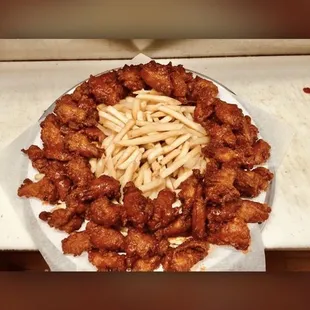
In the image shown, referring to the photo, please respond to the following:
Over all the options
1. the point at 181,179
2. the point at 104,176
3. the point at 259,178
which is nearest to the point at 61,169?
the point at 104,176

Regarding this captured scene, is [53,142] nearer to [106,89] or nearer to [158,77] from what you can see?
[106,89]

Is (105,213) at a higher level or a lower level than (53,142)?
lower

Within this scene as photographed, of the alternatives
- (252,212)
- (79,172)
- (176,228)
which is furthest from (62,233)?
(252,212)

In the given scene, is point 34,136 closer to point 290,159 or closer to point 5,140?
point 5,140

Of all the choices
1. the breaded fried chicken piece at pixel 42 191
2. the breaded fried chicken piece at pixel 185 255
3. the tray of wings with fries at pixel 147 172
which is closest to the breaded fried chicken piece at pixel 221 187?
the tray of wings with fries at pixel 147 172

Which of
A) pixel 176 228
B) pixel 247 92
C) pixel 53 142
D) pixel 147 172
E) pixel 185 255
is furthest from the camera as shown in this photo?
pixel 247 92

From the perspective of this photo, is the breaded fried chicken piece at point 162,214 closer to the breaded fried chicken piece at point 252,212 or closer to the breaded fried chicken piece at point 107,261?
the breaded fried chicken piece at point 107,261

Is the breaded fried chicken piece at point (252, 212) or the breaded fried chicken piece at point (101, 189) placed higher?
the breaded fried chicken piece at point (101, 189)

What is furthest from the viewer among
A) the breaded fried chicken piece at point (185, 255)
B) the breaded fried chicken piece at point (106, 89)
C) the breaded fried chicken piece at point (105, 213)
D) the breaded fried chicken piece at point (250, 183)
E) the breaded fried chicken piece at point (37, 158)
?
the breaded fried chicken piece at point (106, 89)
